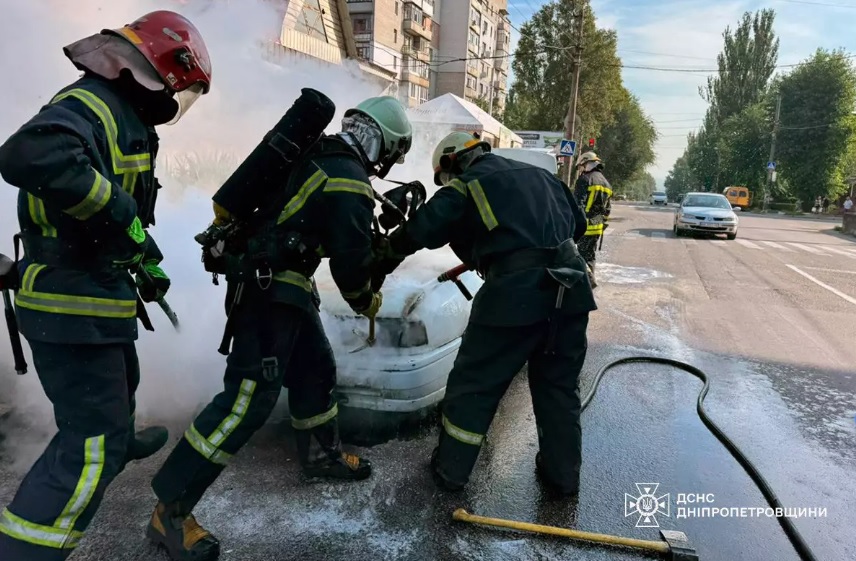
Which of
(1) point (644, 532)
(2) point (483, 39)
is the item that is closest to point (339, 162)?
(1) point (644, 532)

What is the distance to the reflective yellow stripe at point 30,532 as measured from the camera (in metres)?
1.66

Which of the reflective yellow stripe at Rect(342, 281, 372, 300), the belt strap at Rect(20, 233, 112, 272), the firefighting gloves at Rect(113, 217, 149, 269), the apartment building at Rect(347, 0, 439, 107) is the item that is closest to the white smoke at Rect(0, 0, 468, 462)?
the reflective yellow stripe at Rect(342, 281, 372, 300)

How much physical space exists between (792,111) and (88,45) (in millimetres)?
45933

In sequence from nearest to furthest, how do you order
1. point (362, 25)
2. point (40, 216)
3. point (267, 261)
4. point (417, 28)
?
point (40, 216) < point (267, 261) < point (362, 25) < point (417, 28)

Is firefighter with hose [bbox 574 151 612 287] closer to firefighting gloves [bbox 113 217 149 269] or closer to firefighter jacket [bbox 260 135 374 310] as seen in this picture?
firefighter jacket [bbox 260 135 374 310]

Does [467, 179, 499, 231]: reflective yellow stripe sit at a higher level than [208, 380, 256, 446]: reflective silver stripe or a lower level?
higher

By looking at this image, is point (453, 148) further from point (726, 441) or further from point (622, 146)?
point (622, 146)

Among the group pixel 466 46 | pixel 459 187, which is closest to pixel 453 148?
pixel 459 187

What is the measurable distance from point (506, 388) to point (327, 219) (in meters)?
1.12

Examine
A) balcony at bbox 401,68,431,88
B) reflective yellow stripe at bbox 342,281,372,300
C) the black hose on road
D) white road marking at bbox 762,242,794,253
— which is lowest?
the black hose on road

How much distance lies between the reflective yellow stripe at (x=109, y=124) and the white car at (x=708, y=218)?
15872mm

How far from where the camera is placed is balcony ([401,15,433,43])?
44.5 meters

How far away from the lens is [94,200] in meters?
1.61

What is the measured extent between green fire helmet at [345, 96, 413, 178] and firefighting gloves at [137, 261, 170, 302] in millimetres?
1031
